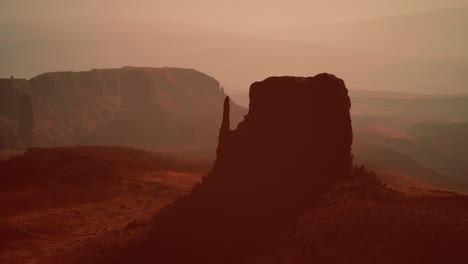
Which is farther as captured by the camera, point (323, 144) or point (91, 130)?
point (91, 130)

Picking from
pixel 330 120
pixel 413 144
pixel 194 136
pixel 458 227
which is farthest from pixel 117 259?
pixel 413 144

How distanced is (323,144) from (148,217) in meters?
15.7

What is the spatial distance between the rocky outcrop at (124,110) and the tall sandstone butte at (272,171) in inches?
2972

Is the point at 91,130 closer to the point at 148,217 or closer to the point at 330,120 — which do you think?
the point at 148,217

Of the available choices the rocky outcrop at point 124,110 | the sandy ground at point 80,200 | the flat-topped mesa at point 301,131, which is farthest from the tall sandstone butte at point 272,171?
the rocky outcrop at point 124,110

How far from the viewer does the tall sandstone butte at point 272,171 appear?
70.8 ft

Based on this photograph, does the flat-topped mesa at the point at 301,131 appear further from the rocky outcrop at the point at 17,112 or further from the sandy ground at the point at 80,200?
the rocky outcrop at the point at 17,112

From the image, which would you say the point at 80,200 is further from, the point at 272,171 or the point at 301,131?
the point at 301,131

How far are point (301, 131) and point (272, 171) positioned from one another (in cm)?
288

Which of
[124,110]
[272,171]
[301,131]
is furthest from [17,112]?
Answer: [301,131]

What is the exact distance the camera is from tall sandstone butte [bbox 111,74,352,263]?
70.8ft

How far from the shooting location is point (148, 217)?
31031 mm

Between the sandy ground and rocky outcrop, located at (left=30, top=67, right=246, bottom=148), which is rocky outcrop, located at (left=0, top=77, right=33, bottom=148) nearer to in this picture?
rocky outcrop, located at (left=30, top=67, right=246, bottom=148)

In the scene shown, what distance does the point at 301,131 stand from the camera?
901 inches
